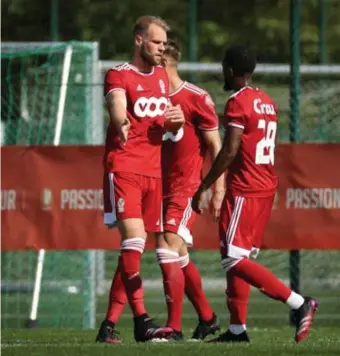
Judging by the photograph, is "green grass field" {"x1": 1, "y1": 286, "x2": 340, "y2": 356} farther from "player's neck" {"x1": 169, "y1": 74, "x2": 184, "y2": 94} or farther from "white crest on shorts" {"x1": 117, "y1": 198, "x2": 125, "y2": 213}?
"player's neck" {"x1": 169, "y1": 74, "x2": 184, "y2": 94}

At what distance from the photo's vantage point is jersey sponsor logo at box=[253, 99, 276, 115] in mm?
12945

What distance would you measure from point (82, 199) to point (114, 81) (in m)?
3.89

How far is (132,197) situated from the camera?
514 inches

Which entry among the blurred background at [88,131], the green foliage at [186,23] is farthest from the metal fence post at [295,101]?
the green foliage at [186,23]

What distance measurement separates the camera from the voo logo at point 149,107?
516 inches

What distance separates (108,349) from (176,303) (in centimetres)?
159

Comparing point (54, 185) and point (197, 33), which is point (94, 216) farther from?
point (197, 33)

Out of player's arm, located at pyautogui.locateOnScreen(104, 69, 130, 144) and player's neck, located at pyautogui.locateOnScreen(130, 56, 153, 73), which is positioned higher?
player's neck, located at pyautogui.locateOnScreen(130, 56, 153, 73)

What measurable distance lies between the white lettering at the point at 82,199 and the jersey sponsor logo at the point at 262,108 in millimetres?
3940

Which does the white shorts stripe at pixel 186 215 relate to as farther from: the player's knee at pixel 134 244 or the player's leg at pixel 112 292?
the player's knee at pixel 134 244

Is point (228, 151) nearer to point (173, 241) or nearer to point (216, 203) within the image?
point (216, 203)

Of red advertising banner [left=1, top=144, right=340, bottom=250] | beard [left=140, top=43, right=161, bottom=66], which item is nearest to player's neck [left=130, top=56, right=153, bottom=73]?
beard [left=140, top=43, right=161, bottom=66]

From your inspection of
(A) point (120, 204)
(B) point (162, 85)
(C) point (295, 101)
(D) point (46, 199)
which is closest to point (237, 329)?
(A) point (120, 204)

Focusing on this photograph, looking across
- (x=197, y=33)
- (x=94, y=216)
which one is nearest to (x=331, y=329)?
(x=94, y=216)
